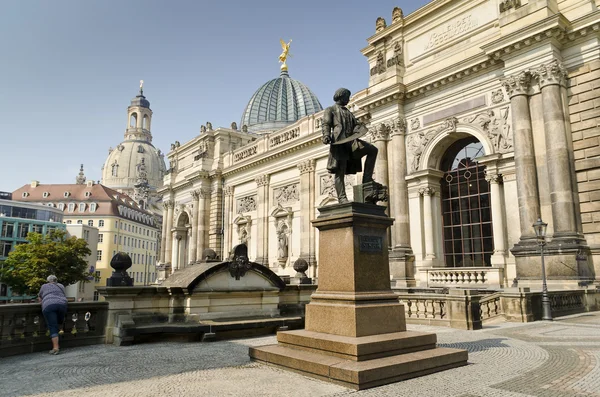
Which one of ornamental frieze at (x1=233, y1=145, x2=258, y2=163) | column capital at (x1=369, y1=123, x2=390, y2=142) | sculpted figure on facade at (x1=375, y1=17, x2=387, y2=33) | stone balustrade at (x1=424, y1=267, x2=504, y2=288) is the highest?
sculpted figure on facade at (x1=375, y1=17, x2=387, y2=33)

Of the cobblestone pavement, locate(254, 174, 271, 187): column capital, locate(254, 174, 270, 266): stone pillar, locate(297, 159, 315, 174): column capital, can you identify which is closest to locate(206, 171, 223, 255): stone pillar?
locate(254, 174, 271, 187): column capital

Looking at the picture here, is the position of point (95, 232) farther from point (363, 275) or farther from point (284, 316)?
point (363, 275)

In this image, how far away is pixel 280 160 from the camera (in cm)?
3522

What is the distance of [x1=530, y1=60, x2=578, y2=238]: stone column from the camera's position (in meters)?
16.7

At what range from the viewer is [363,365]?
5.91m

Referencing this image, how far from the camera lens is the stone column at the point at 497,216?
19.4 meters

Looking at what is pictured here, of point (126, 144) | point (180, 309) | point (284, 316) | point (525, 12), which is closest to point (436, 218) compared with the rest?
point (525, 12)

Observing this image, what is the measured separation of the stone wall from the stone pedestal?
1302 centimetres

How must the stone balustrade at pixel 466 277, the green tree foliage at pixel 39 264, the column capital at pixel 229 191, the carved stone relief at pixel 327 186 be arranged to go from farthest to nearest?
the green tree foliage at pixel 39 264, the column capital at pixel 229 191, the carved stone relief at pixel 327 186, the stone balustrade at pixel 466 277

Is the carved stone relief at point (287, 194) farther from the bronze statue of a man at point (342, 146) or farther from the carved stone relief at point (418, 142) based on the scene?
the bronze statue of a man at point (342, 146)

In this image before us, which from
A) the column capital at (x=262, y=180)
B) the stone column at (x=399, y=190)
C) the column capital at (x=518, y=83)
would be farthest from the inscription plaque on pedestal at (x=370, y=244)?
the column capital at (x=262, y=180)

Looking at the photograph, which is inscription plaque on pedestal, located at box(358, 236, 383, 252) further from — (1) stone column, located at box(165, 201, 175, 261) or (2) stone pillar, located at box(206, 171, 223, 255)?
(1) stone column, located at box(165, 201, 175, 261)

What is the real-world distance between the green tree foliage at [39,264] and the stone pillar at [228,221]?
1713cm

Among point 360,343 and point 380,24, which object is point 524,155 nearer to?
point 380,24
